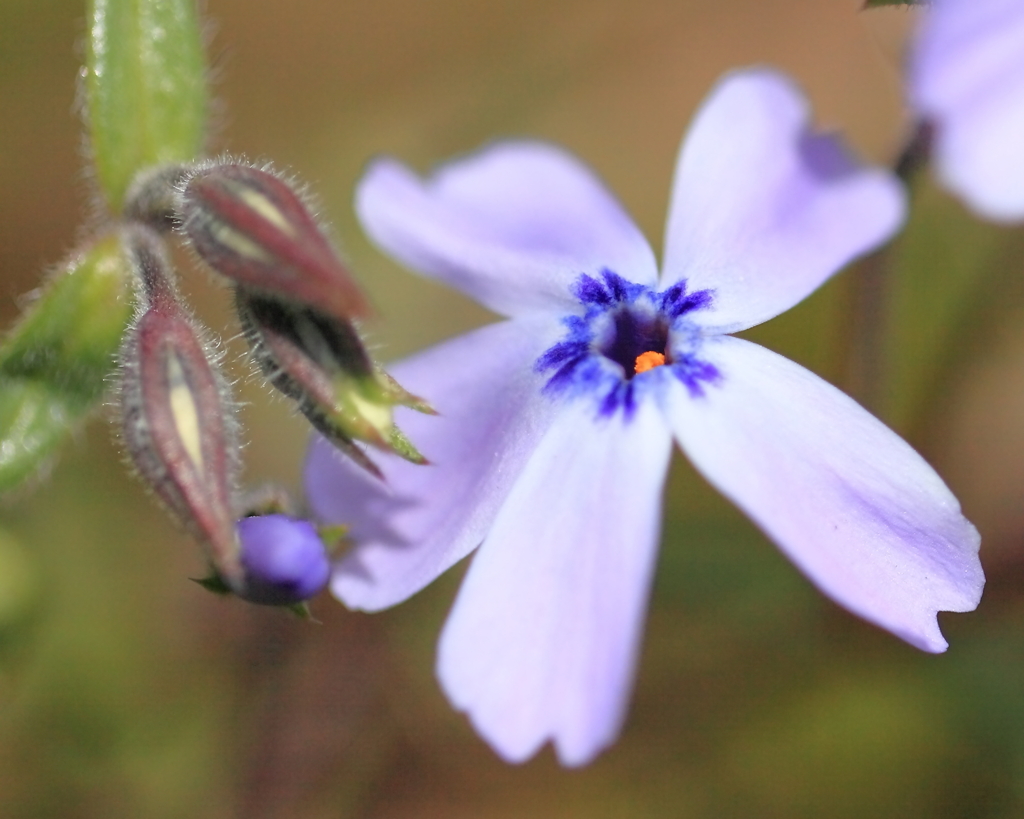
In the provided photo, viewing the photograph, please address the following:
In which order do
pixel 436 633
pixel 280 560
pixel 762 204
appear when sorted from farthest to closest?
pixel 436 633 → pixel 762 204 → pixel 280 560

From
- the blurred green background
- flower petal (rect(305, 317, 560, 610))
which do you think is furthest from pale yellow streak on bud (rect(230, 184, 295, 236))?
the blurred green background

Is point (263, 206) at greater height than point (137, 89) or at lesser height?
lesser

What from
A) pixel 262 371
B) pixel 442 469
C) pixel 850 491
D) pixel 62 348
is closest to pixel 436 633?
pixel 62 348

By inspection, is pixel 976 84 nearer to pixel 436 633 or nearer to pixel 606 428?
pixel 606 428

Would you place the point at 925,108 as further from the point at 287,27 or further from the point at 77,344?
the point at 287,27

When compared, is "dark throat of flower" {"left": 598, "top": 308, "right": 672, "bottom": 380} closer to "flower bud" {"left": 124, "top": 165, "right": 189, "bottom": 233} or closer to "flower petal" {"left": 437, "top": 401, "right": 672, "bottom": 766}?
"flower petal" {"left": 437, "top": 401, "right": 672, "bottom": 766}
